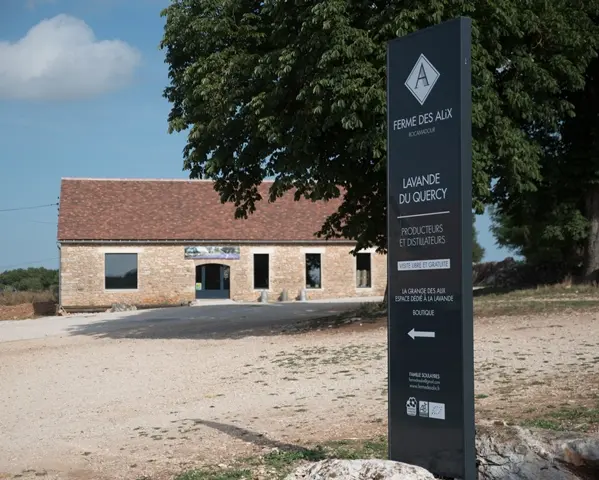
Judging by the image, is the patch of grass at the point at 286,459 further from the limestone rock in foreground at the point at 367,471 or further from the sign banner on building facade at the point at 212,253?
the sign banner on building facade at the point at 212,253

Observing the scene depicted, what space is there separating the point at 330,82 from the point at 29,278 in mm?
64696

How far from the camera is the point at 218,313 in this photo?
29.0 meters

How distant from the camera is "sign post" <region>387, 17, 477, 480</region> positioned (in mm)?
5742

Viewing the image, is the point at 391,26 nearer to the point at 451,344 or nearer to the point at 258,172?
the point at 258,172

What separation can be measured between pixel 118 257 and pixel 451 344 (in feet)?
111

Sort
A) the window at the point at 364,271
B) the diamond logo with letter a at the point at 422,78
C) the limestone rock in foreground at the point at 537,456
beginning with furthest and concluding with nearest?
the window at the point at 364,271
the diamond logo with letter a at the point at 422,78
the limestone rock in foreground at the point at 537,456

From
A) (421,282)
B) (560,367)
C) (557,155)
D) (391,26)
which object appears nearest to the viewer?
(421,282)

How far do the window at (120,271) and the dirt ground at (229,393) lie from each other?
751 inches

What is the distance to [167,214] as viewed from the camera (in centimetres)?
4031

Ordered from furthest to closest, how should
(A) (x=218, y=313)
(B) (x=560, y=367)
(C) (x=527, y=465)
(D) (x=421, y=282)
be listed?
(A) (x=218, y=313)
(B) (x=560, y=367)
(D) (x=421, y=282)
(C) (x=527, y=465)

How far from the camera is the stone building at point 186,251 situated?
3762 centimetres

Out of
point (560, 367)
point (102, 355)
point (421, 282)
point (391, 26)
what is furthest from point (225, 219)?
point (421, 282)

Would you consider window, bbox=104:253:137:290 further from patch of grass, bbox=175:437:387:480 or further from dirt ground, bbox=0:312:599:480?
patch of grass, bbox=175:437:387:480

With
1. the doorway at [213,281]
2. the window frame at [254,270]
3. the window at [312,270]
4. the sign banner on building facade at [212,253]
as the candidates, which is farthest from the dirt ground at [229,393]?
the window at [312,270]
